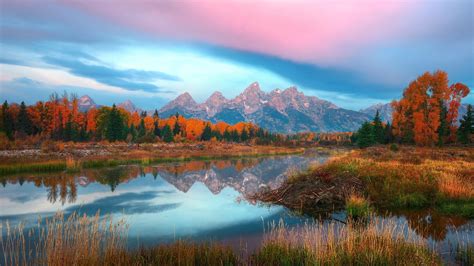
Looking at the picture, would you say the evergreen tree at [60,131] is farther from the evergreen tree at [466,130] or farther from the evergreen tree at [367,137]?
the evergreen tree at [466,130]

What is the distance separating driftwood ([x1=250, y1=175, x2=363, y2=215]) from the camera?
55.5 ft

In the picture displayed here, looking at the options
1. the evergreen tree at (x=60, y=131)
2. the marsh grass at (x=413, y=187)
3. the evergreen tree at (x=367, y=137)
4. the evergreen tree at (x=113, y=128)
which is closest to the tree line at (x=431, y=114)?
the evergreen tree at (x=367, y=137)

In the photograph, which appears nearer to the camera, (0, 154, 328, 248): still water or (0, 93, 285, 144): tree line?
(0, 154, 328, 248): still water

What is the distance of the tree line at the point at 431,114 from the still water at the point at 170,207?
40.0m

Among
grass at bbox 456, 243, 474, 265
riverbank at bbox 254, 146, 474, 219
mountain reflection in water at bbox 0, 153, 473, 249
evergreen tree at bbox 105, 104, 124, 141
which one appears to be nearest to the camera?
grass at bbox 456, 243, 474, 265

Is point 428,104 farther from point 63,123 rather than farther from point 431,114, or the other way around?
point 63,123

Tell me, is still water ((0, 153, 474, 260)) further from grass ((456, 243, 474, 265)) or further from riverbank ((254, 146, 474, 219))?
riverbank ((254, 146, 474, 219))

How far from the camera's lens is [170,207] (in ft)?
59.8

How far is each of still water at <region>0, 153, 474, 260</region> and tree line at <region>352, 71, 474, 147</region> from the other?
3997 centimetres

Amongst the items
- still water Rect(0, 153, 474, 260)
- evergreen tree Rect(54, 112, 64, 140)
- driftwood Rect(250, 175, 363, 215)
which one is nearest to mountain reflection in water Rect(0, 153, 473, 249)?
still water Rect(0, 153, 474, 260)

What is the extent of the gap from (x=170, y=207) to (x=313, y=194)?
874 cm

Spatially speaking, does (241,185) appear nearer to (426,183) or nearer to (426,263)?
(426,183)

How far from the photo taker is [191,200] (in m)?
20.7

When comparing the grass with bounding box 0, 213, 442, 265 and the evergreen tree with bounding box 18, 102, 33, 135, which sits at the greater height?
the evergreen tree with bounding box 18, 102, 33, 135
